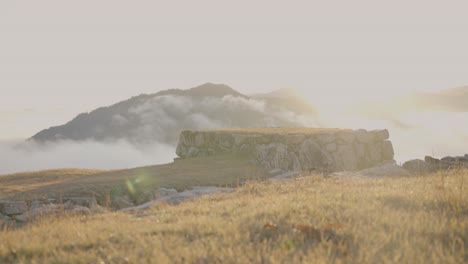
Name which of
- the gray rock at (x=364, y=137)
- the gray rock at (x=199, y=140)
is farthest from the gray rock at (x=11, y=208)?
the gray rock at (x=364, y=137)

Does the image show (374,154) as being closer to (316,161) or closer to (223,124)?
(316,161)

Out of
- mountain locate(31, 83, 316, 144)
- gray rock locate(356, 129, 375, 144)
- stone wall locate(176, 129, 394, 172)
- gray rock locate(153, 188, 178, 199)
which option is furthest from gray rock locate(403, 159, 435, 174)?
mountain locate(31, 83, 316, 144)

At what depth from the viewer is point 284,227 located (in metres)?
6.85

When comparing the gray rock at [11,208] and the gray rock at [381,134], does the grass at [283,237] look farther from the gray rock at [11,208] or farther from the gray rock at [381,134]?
the gray rock at [381,134]

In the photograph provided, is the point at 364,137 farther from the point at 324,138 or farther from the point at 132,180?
the point at 132,180

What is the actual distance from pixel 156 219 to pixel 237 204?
6.72 feet

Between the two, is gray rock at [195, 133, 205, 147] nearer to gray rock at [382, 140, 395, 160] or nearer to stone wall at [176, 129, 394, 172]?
stone wall at [176, 129, 394, 172]

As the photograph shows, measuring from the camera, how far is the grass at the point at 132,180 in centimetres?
2033

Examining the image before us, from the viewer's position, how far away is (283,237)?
6.32 metres

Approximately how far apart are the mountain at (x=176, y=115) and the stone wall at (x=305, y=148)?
105m

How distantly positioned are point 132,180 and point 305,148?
38.6 feet

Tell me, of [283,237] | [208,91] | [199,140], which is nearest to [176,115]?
[208,91]

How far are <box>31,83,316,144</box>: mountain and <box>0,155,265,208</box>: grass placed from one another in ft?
360

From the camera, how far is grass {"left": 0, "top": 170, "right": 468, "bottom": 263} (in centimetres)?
553
